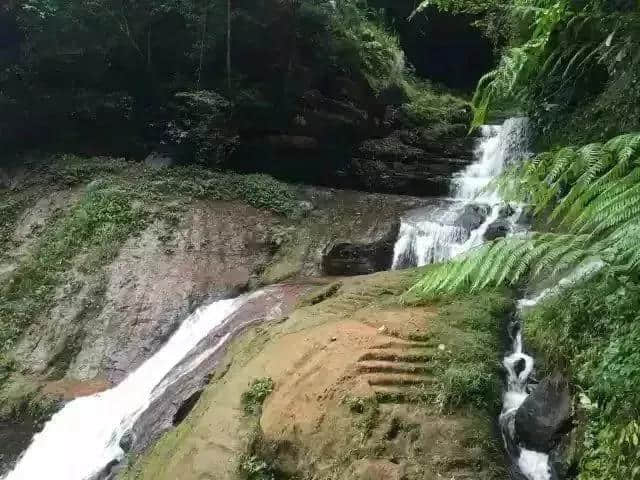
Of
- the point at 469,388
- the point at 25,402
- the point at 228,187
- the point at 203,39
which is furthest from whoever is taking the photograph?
the point at 203,39

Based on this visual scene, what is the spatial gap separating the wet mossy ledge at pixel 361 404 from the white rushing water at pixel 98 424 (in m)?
1.11

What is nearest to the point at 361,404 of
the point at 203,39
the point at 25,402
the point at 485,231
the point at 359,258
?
the point at 485,231

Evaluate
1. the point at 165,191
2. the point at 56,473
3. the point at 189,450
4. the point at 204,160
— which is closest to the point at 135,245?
the point at 165,191

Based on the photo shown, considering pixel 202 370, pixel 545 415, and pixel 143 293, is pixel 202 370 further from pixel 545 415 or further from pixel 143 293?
pixel 545 415

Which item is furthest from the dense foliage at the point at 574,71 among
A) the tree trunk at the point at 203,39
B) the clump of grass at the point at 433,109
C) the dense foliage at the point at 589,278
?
the tree trunk at the point at 203,39

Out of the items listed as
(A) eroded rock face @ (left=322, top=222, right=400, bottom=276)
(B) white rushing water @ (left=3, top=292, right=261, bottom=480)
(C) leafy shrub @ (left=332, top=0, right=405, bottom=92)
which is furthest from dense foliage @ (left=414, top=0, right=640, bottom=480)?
(C) leafy shrub @ (left=332, top=0, right=405, bottom=92)

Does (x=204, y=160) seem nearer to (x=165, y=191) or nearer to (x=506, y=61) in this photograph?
(x=165, y=191)

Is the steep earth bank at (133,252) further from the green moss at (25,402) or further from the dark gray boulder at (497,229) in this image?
the dark gray boulder at (497,229)

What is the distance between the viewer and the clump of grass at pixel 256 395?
197 inches

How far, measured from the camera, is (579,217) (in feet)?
11.9

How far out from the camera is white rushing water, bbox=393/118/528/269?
31.9ft

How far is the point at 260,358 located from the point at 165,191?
25.2ft

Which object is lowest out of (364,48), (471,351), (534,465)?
(534,465)

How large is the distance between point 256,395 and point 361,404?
133 centimetres
